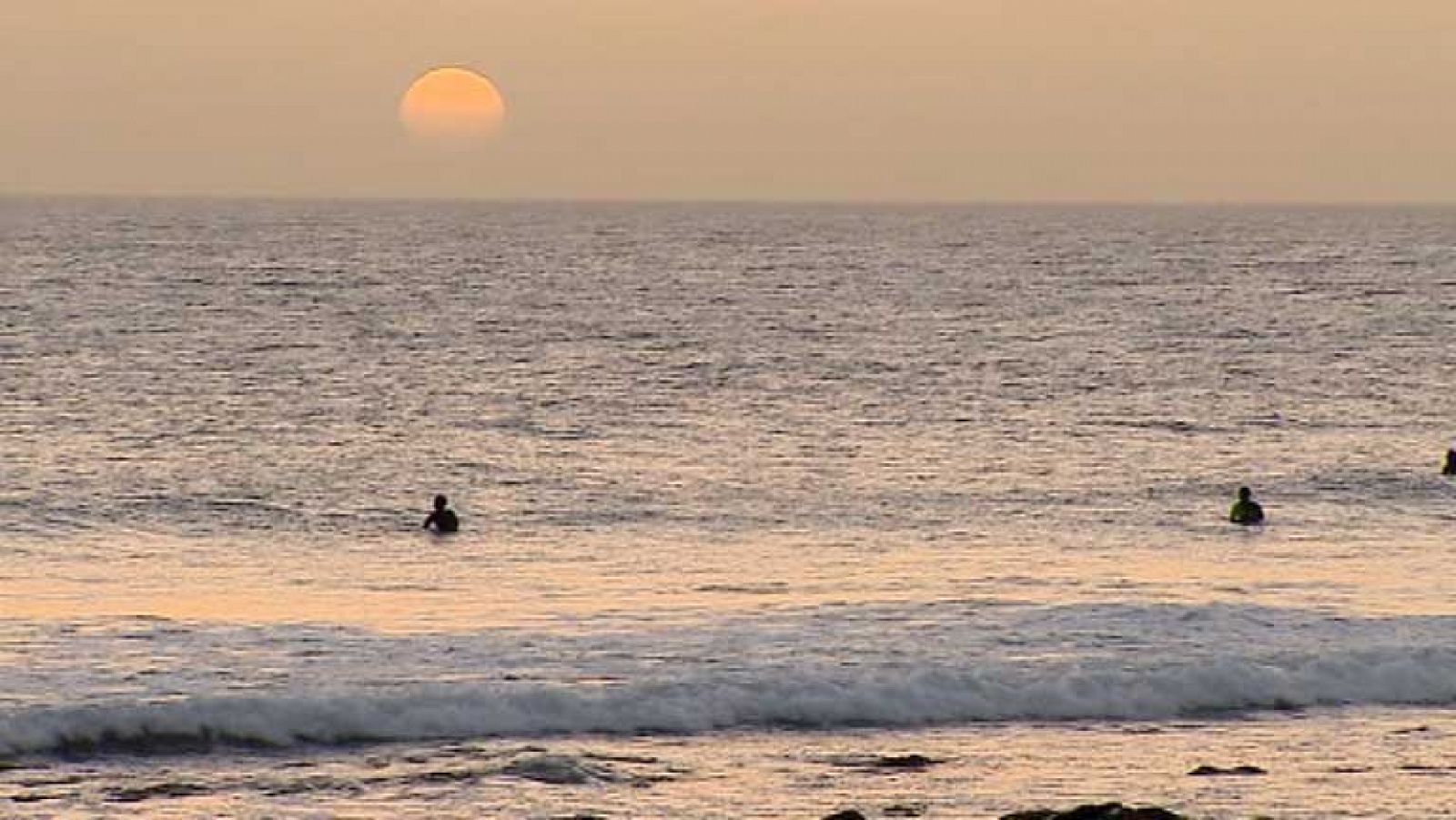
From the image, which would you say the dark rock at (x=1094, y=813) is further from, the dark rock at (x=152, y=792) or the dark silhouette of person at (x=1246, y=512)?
the dark silhouette of person at (x=1246, y=512)

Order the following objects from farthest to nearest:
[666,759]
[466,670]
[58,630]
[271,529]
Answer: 1. [271,529]
2. [58,630]
3. [466,670]
4. [666,759]

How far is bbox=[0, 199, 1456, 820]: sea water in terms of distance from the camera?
24.9 m

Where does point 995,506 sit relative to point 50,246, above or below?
below

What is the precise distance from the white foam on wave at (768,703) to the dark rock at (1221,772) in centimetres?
372

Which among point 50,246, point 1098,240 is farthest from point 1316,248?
point 50,246

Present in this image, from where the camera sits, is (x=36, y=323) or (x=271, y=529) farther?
(x=36, y=323)

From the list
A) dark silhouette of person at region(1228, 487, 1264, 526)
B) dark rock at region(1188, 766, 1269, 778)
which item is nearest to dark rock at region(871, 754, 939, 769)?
dark rock at region(1188, 766, 1269, 778)

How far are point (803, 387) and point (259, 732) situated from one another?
147ft

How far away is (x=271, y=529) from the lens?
42.8 m

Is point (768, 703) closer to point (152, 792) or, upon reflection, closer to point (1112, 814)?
point (152, 792)

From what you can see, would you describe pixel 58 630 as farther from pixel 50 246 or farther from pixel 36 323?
pixel 50 246

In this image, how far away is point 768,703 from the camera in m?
28.1

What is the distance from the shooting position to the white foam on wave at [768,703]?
26.2 metres

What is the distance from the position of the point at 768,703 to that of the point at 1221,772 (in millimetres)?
5728
